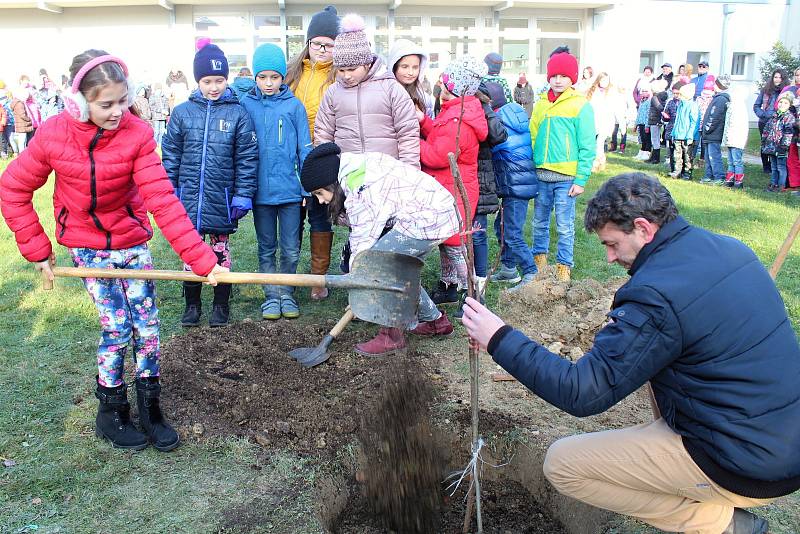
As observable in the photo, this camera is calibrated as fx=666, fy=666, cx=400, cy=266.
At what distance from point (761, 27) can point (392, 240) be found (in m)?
27.9

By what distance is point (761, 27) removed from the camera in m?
26.0

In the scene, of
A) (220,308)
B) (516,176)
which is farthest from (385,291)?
(516,176)

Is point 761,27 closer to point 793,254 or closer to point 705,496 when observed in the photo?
point 793,254

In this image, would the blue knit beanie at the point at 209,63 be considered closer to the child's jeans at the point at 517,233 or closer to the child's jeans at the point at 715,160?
the child's jeans at the point at 517,233

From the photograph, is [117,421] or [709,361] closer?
[709,361]

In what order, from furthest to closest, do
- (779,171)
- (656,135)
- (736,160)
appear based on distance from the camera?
(656,135) → (736,160) → (779,171)

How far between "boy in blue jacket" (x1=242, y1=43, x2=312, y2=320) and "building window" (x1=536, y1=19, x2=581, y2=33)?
21569 millimetres

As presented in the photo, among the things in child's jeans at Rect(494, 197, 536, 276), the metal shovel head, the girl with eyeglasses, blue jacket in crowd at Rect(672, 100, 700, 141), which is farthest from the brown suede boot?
blue jacket in crowd at Rect(672, 100, 700, 141)

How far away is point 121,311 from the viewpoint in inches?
130

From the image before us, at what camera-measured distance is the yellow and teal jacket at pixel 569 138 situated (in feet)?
18.6

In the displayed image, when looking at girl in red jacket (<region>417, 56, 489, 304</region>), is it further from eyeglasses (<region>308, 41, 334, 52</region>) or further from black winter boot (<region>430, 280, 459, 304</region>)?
eyeglasses (<region>308, 41, 334, 52</region>)

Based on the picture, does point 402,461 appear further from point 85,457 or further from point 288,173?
point 288,173

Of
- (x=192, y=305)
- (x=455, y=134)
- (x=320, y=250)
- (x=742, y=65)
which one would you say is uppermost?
(x=742, y=65)

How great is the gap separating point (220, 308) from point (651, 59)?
24.8 m
